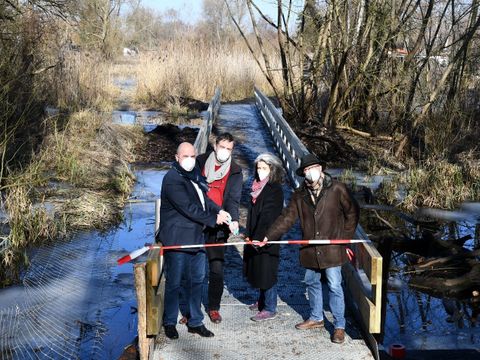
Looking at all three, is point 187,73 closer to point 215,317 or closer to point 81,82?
point 81,82

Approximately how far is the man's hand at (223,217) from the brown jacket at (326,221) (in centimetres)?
34

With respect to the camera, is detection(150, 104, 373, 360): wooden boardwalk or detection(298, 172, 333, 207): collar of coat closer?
detection(150, 104, 373, 360): wooden boardwalk

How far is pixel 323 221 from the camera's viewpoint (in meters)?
5.44

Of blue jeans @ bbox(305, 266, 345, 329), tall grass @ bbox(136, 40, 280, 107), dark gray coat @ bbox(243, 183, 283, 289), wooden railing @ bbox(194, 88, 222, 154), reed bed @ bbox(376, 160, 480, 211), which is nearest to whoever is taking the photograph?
blue jeans @ bbox(305, 266, 345, 329)

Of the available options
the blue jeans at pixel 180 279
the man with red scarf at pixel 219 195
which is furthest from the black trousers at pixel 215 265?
the blue jeans at pixel 180 279

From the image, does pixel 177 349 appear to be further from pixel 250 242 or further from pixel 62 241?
pixel 62 241

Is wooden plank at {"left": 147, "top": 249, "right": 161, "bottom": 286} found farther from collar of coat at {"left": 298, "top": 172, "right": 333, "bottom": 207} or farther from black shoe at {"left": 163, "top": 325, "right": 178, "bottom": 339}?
collar of coat at {"left": 298, "top": 172, "right": 333, "bottom": 207}

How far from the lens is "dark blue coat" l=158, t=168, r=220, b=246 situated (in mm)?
5332

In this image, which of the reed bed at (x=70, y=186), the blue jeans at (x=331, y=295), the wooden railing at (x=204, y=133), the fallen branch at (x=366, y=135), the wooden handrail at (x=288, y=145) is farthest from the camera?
the fallen branch at (x=366, y=135)

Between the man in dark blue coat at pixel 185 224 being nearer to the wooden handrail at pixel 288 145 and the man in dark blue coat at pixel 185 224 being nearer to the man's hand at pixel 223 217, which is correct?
the man's hand at pixel 223 217

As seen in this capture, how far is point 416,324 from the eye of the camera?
716 centimetres

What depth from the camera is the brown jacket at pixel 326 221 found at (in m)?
5.38

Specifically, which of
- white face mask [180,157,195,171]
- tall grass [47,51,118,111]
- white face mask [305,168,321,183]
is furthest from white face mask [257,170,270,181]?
tall grass [47,51,118,111]

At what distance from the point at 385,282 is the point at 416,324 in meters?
0.86
